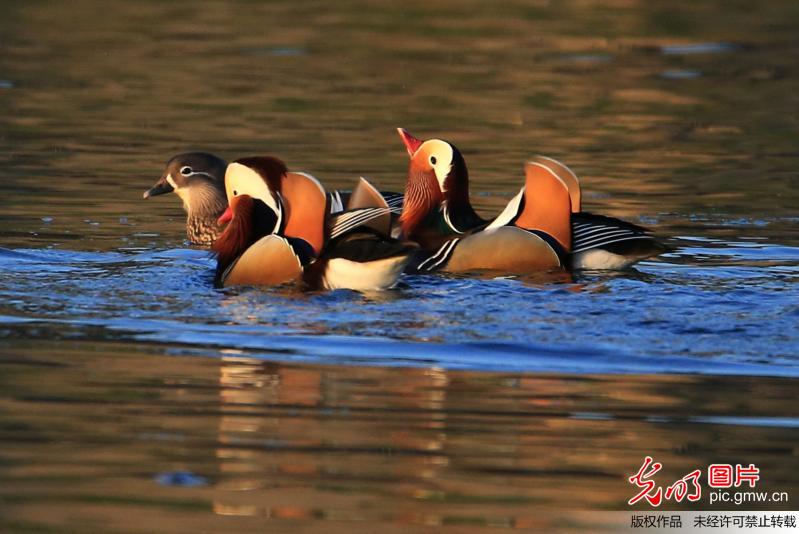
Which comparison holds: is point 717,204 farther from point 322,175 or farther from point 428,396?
point 428,396

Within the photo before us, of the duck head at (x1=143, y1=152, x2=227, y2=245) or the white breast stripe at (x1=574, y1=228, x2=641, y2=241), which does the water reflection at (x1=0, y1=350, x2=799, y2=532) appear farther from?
the duck head at (x1=143, y1=152, x2=227, y2=245)

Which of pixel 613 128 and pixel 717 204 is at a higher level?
pixel 613 128

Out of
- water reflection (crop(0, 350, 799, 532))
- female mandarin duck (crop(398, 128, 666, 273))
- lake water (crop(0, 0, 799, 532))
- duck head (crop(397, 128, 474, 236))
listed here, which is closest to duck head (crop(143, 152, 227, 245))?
lake water (crop(0, 0, 799, 532))

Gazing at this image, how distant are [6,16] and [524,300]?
1885 centimetres

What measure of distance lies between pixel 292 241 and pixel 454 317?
1.43m

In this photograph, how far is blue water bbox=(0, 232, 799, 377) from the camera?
8.17 meters

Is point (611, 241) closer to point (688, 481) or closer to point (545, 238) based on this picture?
point (545, 238)

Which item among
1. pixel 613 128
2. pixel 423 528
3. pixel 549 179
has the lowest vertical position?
pixel 423 528

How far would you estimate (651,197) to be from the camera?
14.2 m

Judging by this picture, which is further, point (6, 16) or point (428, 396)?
point (6, 16)

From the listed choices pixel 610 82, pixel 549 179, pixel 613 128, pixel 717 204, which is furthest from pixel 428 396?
pixel 610 82

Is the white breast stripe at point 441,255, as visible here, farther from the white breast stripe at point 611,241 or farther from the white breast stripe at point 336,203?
the white breast stripe at point 336,203

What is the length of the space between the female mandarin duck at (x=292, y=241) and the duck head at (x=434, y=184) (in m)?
0.80

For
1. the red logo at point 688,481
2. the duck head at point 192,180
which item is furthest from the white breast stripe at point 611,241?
the red logo at point 688,481
